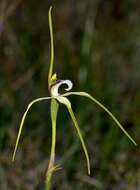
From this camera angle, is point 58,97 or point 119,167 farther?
point 119,167

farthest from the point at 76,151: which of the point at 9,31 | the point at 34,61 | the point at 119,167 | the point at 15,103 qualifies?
the point at 9,31

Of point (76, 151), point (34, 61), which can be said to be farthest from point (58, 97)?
point (34, 61)

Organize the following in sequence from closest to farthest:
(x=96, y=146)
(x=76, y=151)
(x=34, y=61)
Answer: (x=76, y=151)
(x=96, y=146)
(x=34, y=61)

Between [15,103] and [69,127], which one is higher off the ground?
[15,103]

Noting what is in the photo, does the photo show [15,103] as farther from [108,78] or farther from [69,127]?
[108,78]

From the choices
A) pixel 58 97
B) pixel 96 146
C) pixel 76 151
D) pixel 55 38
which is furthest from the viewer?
pixel 55 38

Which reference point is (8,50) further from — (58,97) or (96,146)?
(58,97)

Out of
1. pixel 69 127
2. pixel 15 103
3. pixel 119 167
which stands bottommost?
pixel 119 167
